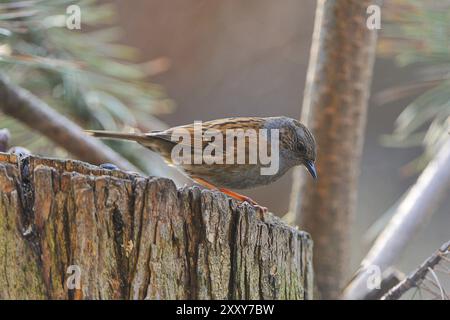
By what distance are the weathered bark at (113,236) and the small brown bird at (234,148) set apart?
43.9 inches

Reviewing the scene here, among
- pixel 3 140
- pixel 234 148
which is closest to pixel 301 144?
pixel 234 148

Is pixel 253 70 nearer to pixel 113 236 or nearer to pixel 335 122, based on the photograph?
pixel 335 122

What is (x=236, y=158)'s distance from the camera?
3473mm

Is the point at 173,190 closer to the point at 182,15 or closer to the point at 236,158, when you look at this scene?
the point at 236,158

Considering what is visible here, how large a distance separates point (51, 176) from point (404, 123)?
2.32 metres

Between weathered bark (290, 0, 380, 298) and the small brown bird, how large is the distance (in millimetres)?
165

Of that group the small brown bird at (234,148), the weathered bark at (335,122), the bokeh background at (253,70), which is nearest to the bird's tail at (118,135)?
the small brown bird at (234,148)

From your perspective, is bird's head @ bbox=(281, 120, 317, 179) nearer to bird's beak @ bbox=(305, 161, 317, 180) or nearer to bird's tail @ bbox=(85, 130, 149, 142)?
Result: bird's beak @ bbox=(305, 161, 317, 180)

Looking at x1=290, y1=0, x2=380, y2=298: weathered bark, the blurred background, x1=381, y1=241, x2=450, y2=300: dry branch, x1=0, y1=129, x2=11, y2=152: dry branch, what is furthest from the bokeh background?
x1=381, y1=241, x2=450, y2=300: dry branch

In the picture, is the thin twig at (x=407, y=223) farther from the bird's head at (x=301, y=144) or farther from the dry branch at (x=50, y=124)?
the dry branch at (x=50, y=124)

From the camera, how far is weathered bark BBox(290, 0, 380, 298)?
12.2 feet

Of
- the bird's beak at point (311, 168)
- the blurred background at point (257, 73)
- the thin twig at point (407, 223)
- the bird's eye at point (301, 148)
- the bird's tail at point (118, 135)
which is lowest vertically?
the thin twig at point (407, 223)

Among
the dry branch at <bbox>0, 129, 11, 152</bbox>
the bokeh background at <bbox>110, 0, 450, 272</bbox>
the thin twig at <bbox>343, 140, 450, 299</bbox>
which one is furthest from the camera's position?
the bokeh background at <bbox>110, 0, 450, 272</bbox>

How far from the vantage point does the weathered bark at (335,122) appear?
372cm
